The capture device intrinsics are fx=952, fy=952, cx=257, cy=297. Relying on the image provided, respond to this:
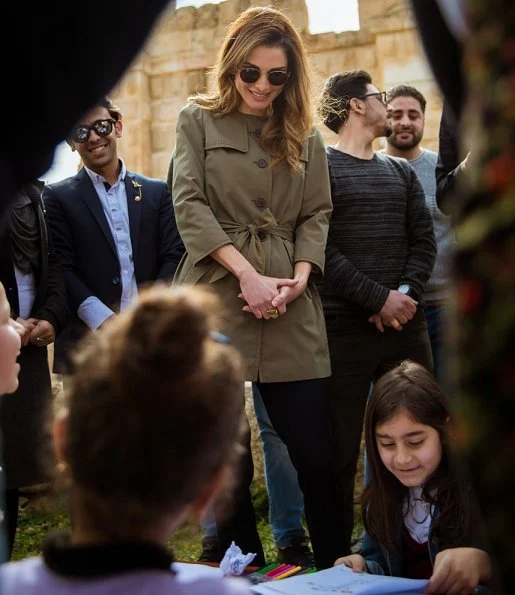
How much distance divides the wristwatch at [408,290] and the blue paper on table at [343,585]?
165cm

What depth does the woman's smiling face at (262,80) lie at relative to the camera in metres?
3.41

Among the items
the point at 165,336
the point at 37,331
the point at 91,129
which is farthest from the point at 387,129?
the point at 165,336

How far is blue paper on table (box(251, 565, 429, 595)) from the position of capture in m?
2.12

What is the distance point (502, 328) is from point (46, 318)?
3.01 m

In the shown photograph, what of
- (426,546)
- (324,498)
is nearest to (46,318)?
(324,498)

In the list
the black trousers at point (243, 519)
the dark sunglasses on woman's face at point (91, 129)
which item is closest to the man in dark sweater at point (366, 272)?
the black trousers at point (243, 519)

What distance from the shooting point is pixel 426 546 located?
2697 mm

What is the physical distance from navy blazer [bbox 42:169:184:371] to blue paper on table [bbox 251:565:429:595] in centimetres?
175

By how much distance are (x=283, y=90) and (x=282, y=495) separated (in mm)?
1585

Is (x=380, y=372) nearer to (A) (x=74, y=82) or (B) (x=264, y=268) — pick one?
(B) (x=264, y=268)

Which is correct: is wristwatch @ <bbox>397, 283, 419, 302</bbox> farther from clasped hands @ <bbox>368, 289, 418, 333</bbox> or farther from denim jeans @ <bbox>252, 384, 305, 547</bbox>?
denim jeans @ <bbox>252, 384, 305, 547</bbox>

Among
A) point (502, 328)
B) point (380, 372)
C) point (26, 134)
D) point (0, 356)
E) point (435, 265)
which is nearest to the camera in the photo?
point (502, 328)

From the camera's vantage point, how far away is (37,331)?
3.58 meters

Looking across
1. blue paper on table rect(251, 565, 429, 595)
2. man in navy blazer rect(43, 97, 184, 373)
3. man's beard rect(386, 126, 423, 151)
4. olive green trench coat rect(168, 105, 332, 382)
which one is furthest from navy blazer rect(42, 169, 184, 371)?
blue paper on table rect(251, 565, 429, 595)
